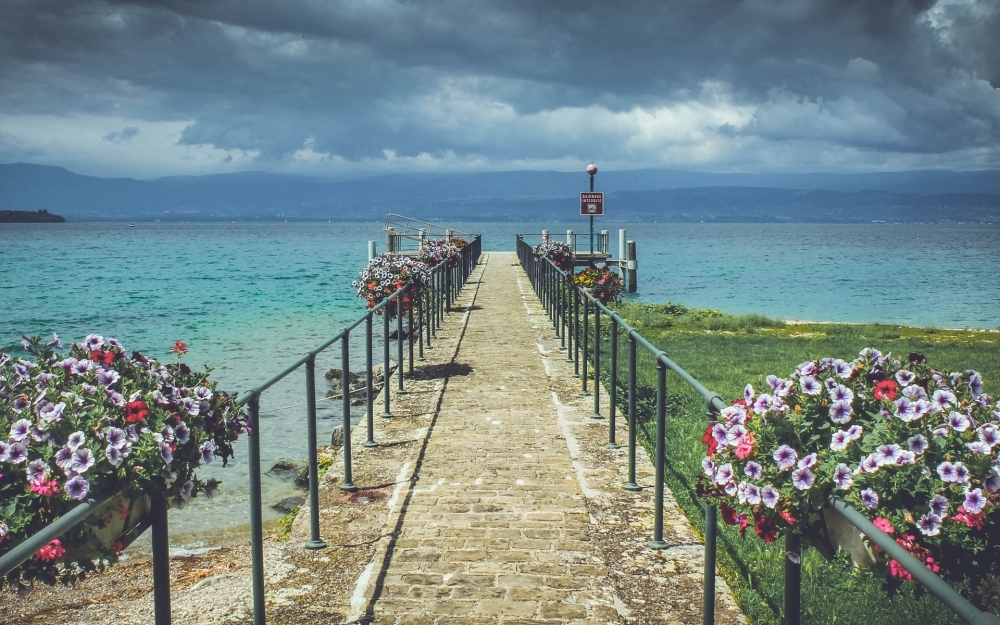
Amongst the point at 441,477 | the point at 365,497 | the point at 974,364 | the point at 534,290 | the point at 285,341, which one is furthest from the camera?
the point at 285,341

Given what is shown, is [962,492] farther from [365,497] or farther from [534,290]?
[534,290]

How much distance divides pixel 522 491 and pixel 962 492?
366cm

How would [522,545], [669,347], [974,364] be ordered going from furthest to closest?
[669,347] → [974,364] → [522,545]

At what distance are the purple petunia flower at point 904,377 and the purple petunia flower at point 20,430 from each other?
3.17 meters

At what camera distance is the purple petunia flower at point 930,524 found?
117 inches

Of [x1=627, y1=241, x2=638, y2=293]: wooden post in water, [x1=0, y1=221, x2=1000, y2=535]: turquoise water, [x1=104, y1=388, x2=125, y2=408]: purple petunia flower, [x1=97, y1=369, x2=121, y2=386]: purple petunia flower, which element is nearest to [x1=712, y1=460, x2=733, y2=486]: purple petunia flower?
[x1=104, y1=388, x2=125, y2=408]: purple petunia flower

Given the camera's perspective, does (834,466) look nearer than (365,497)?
Yes

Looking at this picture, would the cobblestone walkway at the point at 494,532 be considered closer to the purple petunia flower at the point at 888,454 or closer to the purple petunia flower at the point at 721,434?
the purple petunia flower at the point at 721,434

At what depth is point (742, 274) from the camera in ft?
225

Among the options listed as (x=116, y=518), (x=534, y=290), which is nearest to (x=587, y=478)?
(x=116, y=518)

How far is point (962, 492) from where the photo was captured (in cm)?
293

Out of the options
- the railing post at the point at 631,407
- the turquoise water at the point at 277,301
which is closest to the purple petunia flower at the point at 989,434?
the railing post at the point at 631,407

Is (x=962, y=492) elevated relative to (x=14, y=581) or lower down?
elevated

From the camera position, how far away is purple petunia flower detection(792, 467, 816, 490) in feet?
9.90
